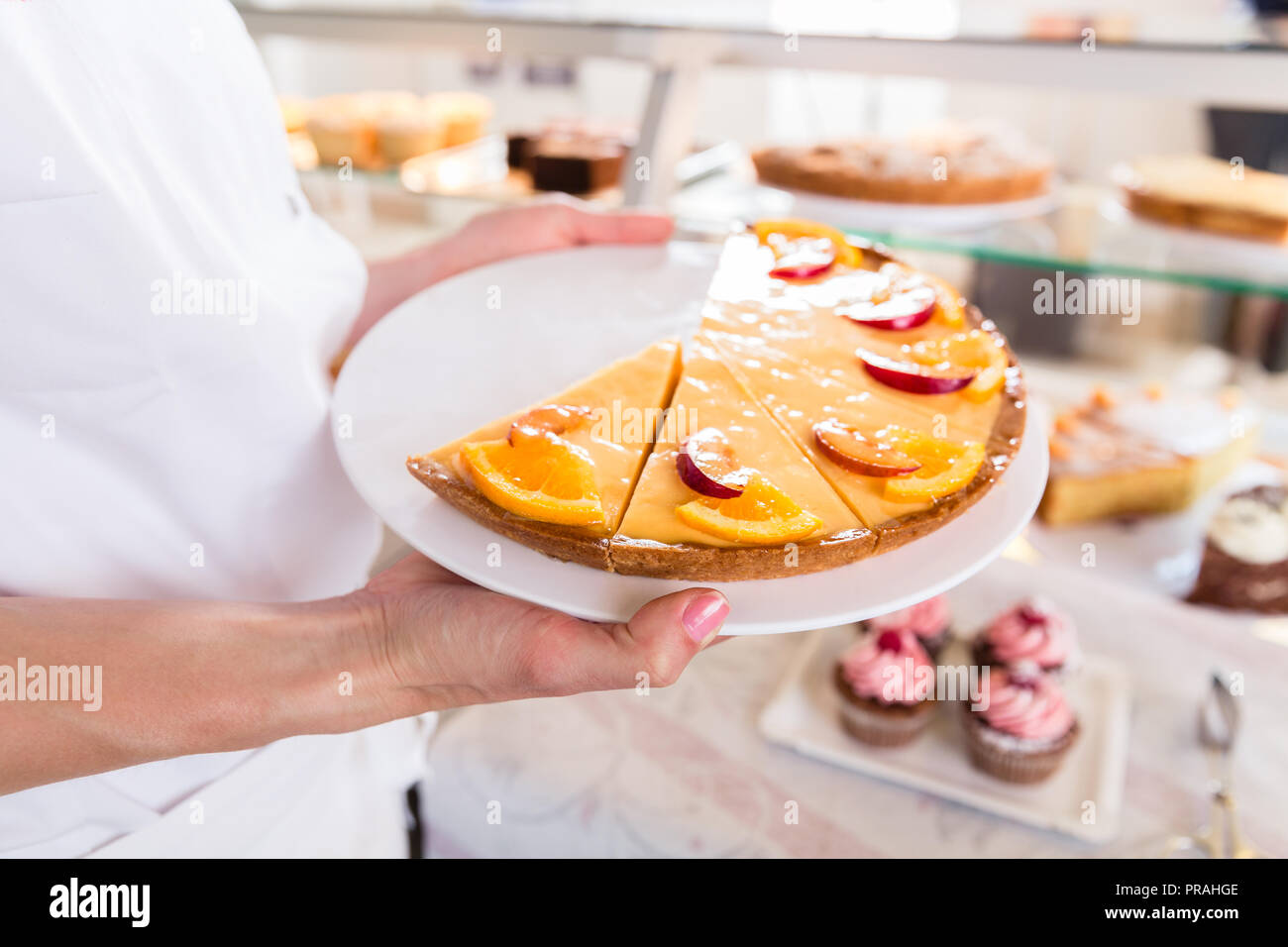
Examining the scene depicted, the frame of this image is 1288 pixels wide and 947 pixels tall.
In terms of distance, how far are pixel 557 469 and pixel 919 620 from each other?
4.06 ft

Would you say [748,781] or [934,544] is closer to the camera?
[934,544]

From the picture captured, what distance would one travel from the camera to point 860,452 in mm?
1172

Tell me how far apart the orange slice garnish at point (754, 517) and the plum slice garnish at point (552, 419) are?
0.22 metres

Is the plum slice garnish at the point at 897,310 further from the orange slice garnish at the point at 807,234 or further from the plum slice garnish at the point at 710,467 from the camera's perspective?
the plum slice garnish at the point at 710,467

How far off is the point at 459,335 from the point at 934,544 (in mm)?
786

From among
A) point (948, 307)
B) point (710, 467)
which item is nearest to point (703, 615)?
point (710, 467)

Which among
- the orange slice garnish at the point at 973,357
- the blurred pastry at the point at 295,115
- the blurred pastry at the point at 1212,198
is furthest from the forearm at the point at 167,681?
the blurred pastry at the point at 295,115

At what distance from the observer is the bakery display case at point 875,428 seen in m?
1.13

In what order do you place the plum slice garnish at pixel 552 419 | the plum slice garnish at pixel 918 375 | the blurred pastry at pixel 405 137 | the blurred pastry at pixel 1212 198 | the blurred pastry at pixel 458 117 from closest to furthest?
the plum slice garnish at pixel 552 419, the plum slice garnish at pixel 918 375, the blurred pastry at pixel 1212 198, the blurred pastry at pixel 405 137, the blurred pastry at pixel 458 117

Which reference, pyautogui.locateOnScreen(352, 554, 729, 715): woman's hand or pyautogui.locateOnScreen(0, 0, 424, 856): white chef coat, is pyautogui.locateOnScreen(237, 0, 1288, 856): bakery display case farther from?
pyautogui.locateOnScreen(0, 0, 424, 856): white chef coat

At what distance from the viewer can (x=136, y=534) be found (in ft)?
3.88

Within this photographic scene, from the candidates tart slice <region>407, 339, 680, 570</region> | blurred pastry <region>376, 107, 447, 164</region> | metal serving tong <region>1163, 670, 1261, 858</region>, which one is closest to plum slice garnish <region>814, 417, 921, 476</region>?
tart slice <region>407, 339, 680, 570</region>
